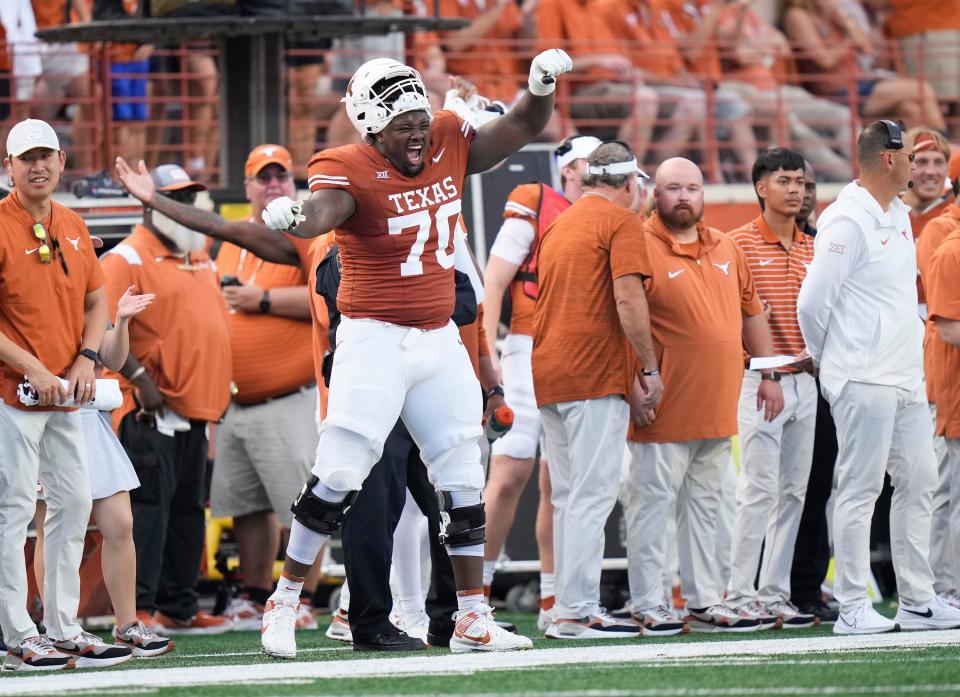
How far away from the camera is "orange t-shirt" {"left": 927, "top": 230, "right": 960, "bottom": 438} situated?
7.75 meters

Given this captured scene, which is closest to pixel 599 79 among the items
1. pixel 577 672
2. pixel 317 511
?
pixel 317 511

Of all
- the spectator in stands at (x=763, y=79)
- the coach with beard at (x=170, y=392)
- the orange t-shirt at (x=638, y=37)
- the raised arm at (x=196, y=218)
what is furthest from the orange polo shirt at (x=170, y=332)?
the orange t-shirt at (x=638, y=37)

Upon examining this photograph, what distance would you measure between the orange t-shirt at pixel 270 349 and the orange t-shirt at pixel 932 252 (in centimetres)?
306

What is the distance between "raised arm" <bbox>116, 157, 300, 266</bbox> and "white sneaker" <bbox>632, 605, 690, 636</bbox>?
2319 mm

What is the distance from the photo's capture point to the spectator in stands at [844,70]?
13.9 meters

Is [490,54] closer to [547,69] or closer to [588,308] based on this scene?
[588,308]

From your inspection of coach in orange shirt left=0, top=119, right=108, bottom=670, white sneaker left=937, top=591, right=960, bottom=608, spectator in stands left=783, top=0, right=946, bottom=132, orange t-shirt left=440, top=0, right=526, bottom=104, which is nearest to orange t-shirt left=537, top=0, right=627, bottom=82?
orange t-shirt left=440, top=0, right=526, bottom=104

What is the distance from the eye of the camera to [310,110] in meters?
12.5

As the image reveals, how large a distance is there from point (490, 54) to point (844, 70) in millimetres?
3463

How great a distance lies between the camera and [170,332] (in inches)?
337

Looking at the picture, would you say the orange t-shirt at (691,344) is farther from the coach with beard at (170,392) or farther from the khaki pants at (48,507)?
the khaki pants at (48,507)

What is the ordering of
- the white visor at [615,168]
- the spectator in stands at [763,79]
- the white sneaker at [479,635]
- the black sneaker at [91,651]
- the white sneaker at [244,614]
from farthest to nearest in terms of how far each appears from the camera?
the spectator in stands at [763,79], the white sneaker at [244,614], the white visor at [615,168], the black sneaker at [91,651], the white sneaker at [479,635]

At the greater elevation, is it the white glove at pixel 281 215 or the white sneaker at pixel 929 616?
the white glove at pixel 281 215

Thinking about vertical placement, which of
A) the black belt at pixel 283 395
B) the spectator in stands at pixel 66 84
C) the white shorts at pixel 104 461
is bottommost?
the white shorts at pixel 104 461
